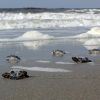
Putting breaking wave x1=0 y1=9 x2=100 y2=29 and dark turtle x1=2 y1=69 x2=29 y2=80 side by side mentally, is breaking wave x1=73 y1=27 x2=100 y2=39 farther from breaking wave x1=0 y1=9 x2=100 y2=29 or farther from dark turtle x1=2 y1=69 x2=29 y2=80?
dark turtle x1=2 y1=69 x2=29 y2=80

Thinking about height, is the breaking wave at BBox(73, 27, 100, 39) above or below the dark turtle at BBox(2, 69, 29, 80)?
above

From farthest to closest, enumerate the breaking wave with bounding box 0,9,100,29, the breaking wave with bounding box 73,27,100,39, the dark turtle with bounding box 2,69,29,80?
1. the breaking wave with bounding box 0,9,100,29
2. the breaking wave with bounding box 73,27,100,39
3. the dark turtle with bounding box 2,69,29,80

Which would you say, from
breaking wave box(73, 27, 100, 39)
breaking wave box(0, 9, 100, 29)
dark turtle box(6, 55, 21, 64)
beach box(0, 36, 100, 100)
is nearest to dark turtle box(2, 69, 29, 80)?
beach box(0, 36, 100, 100)

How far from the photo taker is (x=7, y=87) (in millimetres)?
9266

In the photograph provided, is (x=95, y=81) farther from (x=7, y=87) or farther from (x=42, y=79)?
(x=7, y=87)

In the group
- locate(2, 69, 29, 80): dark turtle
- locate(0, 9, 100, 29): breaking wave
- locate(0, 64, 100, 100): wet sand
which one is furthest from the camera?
locate(0, 9, 100, 29): breaking wave

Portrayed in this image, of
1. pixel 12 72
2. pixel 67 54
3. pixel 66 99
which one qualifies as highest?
pixel 67 54

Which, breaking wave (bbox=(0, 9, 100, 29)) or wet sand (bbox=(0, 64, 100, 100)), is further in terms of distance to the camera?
breaking wave (bbox=(0, 9, 100, 29))

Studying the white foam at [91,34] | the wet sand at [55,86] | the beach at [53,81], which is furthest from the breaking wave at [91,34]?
the wet sand at [55,86]

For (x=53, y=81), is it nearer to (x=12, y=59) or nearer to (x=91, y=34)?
(x=12, y=59)

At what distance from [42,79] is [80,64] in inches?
102

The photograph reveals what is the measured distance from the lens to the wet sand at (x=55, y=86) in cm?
834

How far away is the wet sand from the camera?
8344 millimetres

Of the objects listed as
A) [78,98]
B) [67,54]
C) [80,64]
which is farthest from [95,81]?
[67,54]
